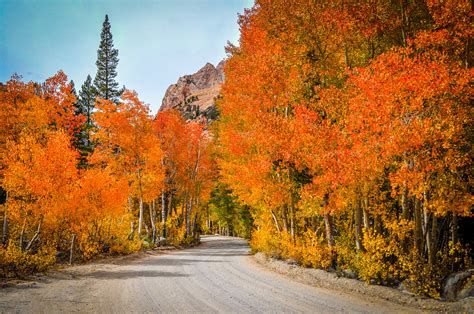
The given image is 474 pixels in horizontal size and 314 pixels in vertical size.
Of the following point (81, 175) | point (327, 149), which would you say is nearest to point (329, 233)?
point (327, 149)

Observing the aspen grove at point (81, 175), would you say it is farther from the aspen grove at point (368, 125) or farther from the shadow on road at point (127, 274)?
the aspen grove at point (368, 125)

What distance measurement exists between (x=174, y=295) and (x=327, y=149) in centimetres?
673

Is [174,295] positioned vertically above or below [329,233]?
below

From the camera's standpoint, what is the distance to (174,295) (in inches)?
322

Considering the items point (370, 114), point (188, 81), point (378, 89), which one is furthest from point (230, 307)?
point (188, 81)

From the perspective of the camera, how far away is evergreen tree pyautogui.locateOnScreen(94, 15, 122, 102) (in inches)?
1652

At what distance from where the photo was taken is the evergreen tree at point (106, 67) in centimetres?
4197

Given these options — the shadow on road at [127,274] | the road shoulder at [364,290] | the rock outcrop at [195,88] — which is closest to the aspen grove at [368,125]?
the road shoulder at [364,290]

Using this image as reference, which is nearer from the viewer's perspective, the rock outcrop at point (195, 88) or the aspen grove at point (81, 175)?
the aspen grove at point (81, 175)

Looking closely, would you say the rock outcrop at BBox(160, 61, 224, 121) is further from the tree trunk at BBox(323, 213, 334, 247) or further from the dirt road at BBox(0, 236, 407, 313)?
the dirt road at BBox(0, 236, 407, 313)

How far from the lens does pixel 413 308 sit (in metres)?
7.68

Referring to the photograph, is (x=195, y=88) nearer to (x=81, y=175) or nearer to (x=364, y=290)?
(x=81, y=175)

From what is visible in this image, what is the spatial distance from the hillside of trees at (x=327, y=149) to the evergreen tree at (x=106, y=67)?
64.1ft

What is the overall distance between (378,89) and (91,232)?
15.3 meters
